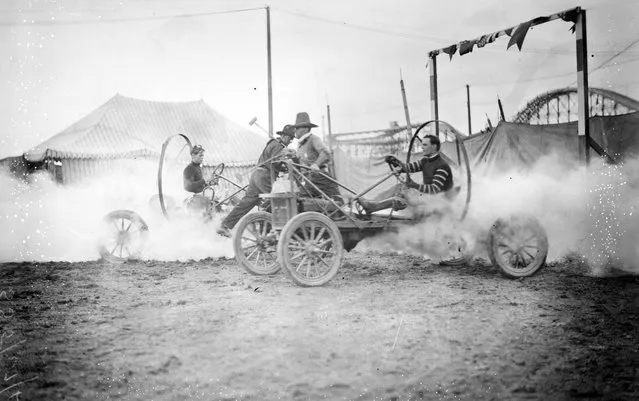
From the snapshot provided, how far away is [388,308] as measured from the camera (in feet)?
14.3

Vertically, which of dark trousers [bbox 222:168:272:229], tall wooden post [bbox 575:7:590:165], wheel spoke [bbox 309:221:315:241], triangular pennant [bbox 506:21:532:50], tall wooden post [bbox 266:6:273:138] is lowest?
wheel spoke [bbox 309:221:315:241]

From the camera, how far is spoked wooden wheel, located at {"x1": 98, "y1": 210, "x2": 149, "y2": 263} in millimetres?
7434

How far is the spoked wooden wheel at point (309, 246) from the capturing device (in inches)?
207

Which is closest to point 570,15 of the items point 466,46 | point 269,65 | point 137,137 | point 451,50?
point 466,46

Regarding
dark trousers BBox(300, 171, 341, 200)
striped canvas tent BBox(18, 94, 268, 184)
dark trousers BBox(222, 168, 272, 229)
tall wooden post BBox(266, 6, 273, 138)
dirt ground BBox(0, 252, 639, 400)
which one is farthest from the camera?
tall wooden post BBox(266, 6, 273, 138)

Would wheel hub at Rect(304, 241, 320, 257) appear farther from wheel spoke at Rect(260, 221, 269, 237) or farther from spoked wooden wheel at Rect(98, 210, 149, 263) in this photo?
spoked wooden wheel at Rect(98, 210, 149, 263)

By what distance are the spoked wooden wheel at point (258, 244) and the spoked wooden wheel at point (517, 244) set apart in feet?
8.63

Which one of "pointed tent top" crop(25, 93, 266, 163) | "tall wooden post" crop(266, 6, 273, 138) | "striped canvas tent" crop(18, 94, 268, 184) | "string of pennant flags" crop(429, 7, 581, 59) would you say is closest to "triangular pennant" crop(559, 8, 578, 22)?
"string of pennant flags" crop(429, 7, 581, 59)

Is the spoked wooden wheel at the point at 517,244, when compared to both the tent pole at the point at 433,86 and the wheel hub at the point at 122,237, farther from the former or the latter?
the wheel hub at the point at 122,237

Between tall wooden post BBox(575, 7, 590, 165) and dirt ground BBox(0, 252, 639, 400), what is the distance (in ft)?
6.81

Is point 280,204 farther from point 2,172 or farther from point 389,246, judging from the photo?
point 2,172

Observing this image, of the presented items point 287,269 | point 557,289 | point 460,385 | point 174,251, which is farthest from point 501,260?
point 174,251

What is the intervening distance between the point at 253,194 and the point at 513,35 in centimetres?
455

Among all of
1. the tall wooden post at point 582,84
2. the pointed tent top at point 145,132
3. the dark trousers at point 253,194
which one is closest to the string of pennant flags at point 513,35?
the tall wooden post at point 582,84
